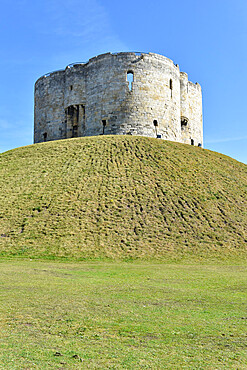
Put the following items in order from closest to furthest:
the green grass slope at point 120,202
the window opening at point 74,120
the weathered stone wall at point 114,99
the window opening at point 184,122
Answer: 1. the green grass slope at point 120,202
2. the weathered stone wall at point 114,99
3. the window opening at point 74,120
4. the window opening at point 184,122

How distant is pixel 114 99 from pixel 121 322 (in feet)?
127

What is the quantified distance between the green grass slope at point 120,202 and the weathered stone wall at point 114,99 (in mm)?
6695

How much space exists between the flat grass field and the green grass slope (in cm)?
781

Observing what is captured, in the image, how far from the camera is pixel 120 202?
2722 cm

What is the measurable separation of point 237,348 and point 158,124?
130 ft

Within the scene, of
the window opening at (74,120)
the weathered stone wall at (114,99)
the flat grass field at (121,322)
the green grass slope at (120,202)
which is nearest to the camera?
the flat grass field at (121,322)

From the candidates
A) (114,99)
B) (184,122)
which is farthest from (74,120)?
(184,122)

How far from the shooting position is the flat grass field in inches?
233

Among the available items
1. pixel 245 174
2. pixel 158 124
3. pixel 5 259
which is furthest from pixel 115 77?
pixel 5 259

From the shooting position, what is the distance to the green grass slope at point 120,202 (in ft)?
75.4

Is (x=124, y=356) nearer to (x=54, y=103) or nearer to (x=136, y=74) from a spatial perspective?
(x=136, y=74)

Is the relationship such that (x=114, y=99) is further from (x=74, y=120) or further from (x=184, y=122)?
(x=184, y=122)

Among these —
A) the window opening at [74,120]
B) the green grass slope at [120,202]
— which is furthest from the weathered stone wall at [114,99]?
the green grass slope at [120,202]

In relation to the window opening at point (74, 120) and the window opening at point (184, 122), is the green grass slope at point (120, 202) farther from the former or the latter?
the window opening at point (184, 122)
